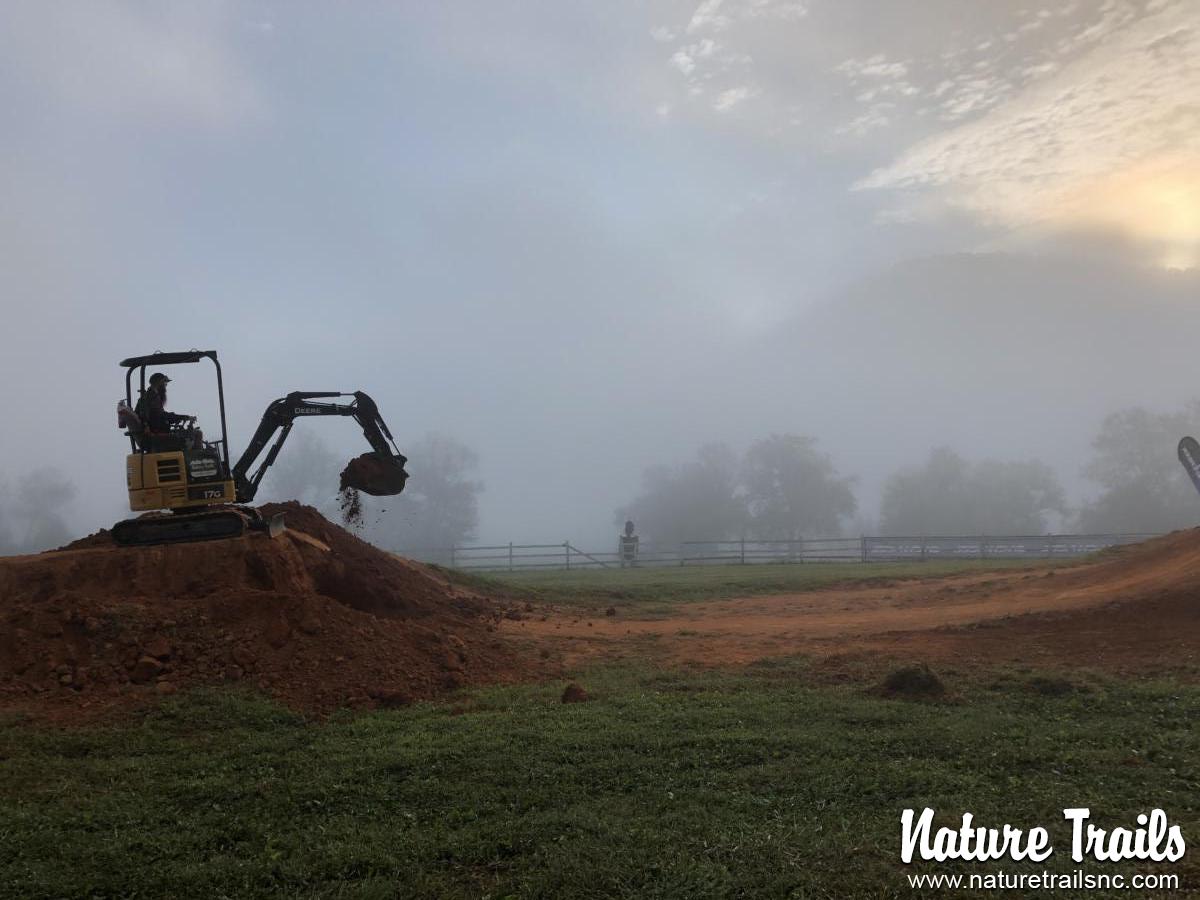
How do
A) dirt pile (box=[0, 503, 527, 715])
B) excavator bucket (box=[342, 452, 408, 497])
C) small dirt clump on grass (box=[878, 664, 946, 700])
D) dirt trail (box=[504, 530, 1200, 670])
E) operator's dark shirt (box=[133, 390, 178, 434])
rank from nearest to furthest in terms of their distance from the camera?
small dirt clump on grass (box=[878, 664, 946, 700]), dirt pile (box=[0, 503, 527, 715]), dirt trail (box=[504, 530, 1200, 670]), operator's dark shirt (box=[133, 390, 178, 434]), excavator bucket (box=[342, 452, 408, 497])

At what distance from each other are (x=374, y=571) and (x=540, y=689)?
7.70m

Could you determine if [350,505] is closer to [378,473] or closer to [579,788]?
[378,473]

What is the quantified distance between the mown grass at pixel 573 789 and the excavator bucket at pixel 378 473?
24.1ft

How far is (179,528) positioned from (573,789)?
10.9 m

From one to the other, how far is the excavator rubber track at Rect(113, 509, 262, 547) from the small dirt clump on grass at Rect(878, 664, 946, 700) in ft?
37.7

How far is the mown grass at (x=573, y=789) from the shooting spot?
5258 millimetres

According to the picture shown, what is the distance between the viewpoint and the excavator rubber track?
14.4 meters

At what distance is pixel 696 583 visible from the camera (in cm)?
2652

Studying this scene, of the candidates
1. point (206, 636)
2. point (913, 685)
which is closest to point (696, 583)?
point (913, 685)

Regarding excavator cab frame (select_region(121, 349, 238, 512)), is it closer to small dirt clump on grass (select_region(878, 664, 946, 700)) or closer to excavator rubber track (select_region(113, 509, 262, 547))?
excavator rubber track (select_region(113, 509, 262, 547))

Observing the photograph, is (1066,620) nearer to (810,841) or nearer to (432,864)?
(810,841)

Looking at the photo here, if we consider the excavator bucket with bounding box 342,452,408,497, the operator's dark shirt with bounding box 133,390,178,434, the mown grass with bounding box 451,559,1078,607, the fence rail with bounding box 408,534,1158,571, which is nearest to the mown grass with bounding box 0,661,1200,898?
the operator's dark shirt with bounding box 133,390,178,434

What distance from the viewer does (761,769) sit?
686 cm

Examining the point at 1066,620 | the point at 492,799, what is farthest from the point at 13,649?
the point at 1066,620
